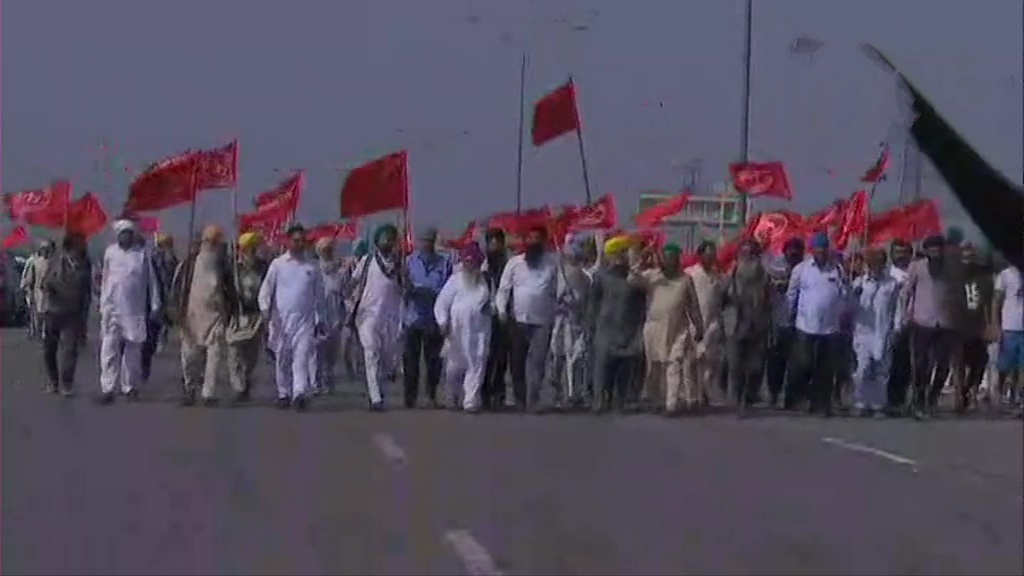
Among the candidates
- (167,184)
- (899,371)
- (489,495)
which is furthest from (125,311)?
(489,495)

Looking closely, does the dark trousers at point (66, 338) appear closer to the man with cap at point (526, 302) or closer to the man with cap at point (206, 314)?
the man with cap at point (206, 314)

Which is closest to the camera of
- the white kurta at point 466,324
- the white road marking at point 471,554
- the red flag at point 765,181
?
the white road marking at point 471,554

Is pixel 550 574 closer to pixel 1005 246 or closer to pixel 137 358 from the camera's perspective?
pixel 1005 246

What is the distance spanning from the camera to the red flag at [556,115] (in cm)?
2698

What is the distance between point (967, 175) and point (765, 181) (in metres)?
27.3

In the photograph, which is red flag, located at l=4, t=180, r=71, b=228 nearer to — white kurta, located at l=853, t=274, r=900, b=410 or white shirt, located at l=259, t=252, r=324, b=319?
white shirt, located at l=259, t=252, r=324, b=319

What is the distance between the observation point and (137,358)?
1933 cm

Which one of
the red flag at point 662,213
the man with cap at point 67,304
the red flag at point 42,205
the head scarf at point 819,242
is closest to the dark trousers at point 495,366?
the head scarf at point 819,242

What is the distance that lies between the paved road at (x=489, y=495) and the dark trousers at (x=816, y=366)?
5.15 feet

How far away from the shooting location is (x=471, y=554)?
9.52 m

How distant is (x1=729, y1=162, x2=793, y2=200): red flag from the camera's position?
30734 mm

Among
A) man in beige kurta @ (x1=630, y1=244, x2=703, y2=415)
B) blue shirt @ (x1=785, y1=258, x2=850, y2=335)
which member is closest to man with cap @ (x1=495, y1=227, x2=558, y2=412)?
man in beige kurta @ (x1=630, y1=244, x2=703, y2=415)

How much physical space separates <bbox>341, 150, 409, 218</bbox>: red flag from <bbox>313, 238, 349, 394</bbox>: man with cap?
28.5 inches

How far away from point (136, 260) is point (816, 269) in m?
6.63
